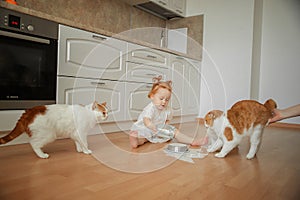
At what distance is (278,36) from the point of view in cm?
304

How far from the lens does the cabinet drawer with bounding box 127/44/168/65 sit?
2021mm

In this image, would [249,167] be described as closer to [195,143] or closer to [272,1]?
[195,143]

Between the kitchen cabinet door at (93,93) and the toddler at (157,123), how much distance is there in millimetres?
402

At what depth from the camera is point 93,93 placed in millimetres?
1784

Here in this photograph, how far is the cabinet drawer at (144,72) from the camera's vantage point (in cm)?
203

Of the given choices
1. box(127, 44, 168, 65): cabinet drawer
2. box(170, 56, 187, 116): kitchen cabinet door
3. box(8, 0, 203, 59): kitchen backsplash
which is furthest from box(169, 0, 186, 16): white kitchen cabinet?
box(127, 44, 168, 65): cabinet drawer

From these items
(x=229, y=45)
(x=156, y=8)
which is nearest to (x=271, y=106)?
(x=229, y=45)

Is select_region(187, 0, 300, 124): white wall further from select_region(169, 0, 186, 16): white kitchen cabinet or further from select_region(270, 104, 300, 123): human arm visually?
select_region(270, 104, 300, 123): human arm

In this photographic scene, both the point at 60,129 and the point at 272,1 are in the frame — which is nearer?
the point at 60,129

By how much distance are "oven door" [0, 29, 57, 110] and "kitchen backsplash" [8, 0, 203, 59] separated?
290mm

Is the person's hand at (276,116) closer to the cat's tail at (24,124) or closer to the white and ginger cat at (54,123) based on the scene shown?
the white and ginger cat at (54,123)

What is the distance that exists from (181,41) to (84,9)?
1411 millimetres

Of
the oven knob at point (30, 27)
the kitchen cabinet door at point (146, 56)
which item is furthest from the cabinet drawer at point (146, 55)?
the oven knob at point (30, 27)

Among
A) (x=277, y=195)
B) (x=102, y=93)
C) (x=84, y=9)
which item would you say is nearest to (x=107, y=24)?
(x=84, y=9)
